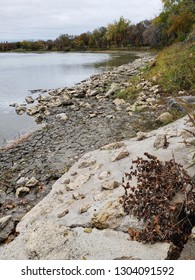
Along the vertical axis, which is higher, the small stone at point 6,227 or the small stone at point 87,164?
the small stone at point 87,164

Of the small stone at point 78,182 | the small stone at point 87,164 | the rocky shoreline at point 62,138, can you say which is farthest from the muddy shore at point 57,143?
Answer: the small stone at point 78,182

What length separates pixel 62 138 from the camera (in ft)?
28.2

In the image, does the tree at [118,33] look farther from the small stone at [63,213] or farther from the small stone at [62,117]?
the small stone at [63,213]

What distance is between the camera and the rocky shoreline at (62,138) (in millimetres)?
5934

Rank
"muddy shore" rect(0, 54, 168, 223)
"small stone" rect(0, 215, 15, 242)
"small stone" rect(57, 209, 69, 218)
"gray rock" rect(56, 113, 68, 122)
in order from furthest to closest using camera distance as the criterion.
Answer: "gray rock" rect(56, 113, 68, 122) → "muddy shore" rect(0, 54, 168, 223) → "small stone" rect(0, 215, 15, 242) → "small stone" rect(57, 209, 69, 218)

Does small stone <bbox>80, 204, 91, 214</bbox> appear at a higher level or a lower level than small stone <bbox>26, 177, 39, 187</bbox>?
higher

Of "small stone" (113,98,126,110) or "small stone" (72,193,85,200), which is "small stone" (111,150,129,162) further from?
"small stone" (113,98,126,110)

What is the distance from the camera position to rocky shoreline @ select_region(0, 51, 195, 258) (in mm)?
5934

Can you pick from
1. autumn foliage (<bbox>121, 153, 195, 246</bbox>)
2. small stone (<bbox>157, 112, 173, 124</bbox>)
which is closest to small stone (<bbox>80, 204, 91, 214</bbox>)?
autumn foliage (<bbox>121, 153, 195, 246</bbox>)

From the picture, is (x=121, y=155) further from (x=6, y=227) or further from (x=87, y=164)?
(x=6, y=227)

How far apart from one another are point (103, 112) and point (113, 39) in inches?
3433

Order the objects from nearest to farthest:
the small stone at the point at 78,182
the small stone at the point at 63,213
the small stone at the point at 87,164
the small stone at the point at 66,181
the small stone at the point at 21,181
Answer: the small stone at the point at 63,213, the small stone at the point at 78,182, the small stone at the point at 66,181, the small stone at the point at 87,164, the small stone at the point at 21,181

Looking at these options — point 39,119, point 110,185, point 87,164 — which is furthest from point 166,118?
point 39,119
